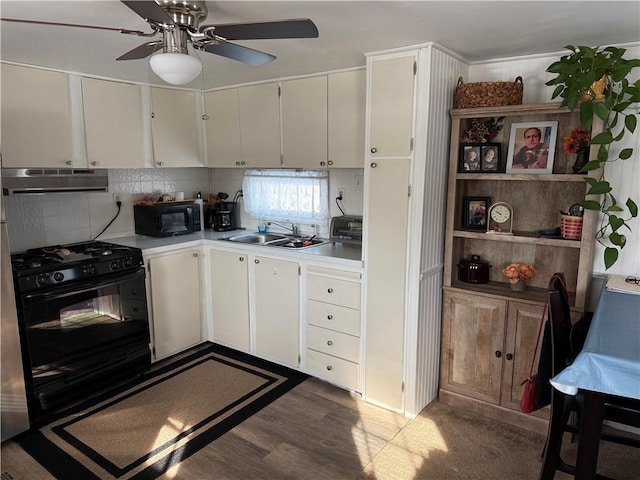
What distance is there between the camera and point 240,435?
2.61m

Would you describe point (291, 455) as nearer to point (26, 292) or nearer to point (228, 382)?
point (228, 382)

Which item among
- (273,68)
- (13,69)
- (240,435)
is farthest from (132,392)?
(273,68)

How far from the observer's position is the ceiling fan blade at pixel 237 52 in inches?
72.2

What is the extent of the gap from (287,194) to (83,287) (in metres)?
1.69

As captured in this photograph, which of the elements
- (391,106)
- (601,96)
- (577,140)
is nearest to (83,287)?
(391,106)

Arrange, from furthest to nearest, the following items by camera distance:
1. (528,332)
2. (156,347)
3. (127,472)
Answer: (156,347) < (528,332) < (127,472)

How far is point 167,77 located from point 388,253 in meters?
1.59

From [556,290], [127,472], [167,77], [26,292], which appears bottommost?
[127,472]

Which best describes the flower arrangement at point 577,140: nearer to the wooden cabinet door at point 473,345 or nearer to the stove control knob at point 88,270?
the wooden cabinet door at point 473,345

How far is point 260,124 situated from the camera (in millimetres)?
3508

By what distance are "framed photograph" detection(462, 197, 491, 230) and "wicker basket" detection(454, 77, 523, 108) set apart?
59 centimetres

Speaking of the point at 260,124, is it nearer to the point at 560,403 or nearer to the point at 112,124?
the point at 112,124

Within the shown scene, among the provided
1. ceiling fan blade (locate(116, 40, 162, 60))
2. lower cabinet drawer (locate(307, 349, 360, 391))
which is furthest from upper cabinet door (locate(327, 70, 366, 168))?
ceiling fan blade (locate(116, 40, 162, 60))

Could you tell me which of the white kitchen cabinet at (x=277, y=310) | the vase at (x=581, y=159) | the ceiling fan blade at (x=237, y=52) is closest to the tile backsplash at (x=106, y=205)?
the white kitchen cabinet at (x=277, y=310)
